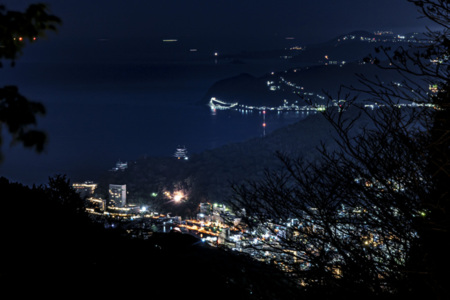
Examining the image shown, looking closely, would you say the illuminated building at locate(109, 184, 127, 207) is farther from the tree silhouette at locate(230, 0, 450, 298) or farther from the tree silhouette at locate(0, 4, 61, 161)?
the tree silhouette at locate(0, 4, 61, 161)

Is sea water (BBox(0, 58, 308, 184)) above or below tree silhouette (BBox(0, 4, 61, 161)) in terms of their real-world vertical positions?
above

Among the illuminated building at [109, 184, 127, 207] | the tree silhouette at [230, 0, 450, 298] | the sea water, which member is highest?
the sea water

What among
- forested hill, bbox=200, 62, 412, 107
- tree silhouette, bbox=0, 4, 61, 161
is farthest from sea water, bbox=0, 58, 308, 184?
forested hill, bbox=200, 62, 412, 107

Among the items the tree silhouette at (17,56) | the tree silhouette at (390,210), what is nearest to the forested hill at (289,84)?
the tree silhouette at (390,210)

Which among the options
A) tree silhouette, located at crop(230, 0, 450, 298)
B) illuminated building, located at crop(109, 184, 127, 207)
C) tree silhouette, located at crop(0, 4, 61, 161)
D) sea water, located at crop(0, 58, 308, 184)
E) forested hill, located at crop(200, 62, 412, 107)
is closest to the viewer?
tree silhouette, located at crop(0, 4, 61, 161)

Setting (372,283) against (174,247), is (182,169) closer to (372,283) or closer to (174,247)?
(174,247)

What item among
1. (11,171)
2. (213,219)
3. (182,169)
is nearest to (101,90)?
(11,171)

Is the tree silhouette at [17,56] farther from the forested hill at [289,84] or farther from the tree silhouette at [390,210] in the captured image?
the forested hill at [289,84]

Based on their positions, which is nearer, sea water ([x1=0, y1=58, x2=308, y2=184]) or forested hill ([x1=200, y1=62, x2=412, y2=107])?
forested hill ([x1=200, y1=62, x2=412, y2=107])
